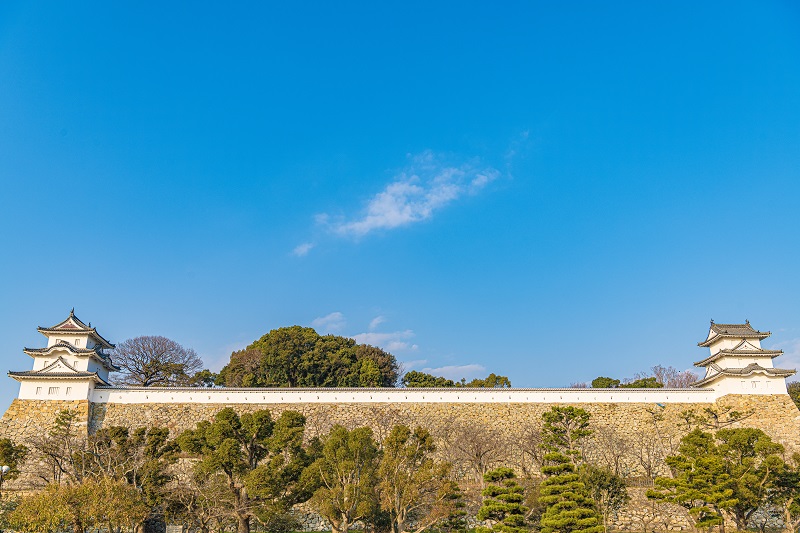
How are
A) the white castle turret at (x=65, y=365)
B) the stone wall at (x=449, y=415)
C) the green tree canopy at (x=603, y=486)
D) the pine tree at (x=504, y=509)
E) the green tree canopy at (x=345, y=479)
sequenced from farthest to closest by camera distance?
the white castle turret at (x=65, y=365) → the stone wall at (x=449, y=415) → the green tree canopy at (x=603, y=486) → the green tree canopy at (x=345, y=479) → the pine tree at (x=504, y=509)

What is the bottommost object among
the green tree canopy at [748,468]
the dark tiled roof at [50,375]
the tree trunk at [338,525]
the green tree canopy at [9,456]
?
the tree trunk at [338,525]

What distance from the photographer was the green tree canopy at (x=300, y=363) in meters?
36.0

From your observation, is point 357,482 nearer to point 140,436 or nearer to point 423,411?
point 140,436

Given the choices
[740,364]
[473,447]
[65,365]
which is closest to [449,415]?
[473,447]

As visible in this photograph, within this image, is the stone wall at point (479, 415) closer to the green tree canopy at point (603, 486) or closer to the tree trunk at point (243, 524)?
the green tree canopy at point (603, 486)

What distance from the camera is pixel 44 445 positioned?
1752cm

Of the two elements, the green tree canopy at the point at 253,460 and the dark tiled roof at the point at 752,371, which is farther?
the dark tiled roof at the point at 752,371

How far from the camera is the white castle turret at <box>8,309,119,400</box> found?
24953 millimetres

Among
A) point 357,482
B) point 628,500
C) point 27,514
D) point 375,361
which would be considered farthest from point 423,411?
point 27,514

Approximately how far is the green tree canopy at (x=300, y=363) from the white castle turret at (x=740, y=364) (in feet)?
61.4

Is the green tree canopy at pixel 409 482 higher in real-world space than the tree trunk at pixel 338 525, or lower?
higher

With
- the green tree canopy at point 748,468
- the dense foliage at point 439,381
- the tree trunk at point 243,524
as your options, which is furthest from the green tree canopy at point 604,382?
the tree trunk at point 243,524

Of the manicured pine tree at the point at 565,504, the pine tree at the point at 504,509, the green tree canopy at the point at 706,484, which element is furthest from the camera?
the green tree canopy at the point at 706,484

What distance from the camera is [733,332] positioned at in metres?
27.7
